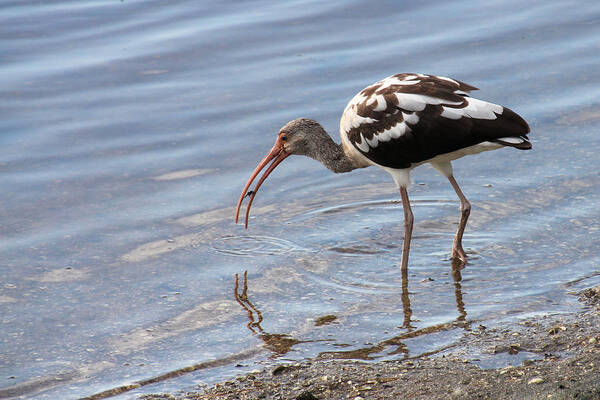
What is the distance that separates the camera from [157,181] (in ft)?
33.2

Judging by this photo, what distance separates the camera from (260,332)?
22.8 feet

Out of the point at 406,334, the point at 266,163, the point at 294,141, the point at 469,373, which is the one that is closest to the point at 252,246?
the point at 266,163

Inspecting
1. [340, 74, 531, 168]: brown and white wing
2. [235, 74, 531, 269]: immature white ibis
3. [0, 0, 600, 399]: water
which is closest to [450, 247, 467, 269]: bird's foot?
[235, 74, 531, 269]: immature white ibis

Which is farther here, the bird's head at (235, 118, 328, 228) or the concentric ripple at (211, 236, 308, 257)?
the bird's head at (235, 118, 328, 228)

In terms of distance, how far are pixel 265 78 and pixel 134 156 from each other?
8.70ft

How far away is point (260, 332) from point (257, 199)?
282 centimetres

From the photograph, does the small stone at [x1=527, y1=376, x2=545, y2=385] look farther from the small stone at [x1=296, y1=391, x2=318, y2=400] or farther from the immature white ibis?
the immature white ibis

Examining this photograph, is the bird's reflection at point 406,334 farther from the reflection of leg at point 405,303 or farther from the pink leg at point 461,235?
the pink leg at point 461,235

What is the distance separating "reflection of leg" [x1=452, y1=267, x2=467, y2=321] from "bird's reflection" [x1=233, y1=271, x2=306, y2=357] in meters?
1.16

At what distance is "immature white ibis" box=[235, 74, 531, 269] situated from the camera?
24.4ft

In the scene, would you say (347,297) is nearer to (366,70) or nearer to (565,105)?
(565,105)

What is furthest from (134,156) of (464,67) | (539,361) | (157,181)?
(539,361)

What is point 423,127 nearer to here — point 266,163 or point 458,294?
point 458,294

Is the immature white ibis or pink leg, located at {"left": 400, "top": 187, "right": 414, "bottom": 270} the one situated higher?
the immature white ibis
